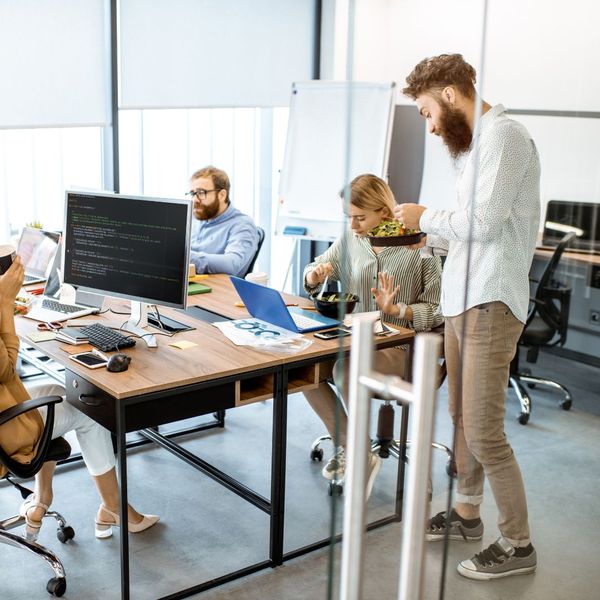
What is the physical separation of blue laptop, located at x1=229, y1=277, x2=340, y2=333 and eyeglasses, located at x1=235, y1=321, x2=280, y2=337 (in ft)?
0.12

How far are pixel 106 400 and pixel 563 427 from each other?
4.29 feet

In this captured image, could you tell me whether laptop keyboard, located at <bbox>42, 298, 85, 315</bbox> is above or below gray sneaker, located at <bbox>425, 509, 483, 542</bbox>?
below

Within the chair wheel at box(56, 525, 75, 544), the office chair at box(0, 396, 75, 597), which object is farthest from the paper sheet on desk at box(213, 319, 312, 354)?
the chair wheel at box(56, 525, 75, 544)

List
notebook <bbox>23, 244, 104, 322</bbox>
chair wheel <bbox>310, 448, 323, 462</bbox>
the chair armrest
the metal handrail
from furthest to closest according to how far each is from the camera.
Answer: chair wheel <bbox>310, 448, 323, 462</bbox> < notebook <bbox>23, 244, 104, 322</bbox> < the chair armrest < the metal handrail

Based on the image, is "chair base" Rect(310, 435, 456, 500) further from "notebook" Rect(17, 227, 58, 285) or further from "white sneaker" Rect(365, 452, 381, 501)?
"notebook" Rect(17, 227, 58, 285)

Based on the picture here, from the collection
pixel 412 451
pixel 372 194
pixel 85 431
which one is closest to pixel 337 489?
pixel 412 451

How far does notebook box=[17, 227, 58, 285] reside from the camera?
135 inches

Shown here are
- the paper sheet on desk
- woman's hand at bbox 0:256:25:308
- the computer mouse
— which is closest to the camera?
the computer mouse

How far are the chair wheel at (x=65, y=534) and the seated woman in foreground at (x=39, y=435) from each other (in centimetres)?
7

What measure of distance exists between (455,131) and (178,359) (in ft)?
4.99

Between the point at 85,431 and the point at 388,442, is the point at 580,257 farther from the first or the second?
the point at 85,431

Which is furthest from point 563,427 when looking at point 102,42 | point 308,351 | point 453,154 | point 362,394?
point 102,42

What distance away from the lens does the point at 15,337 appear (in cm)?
247

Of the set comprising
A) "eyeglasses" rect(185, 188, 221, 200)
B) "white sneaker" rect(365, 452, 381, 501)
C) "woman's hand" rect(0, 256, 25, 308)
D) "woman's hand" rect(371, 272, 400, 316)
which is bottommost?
"woman's hand" rect(0, 256, 25, 308)
